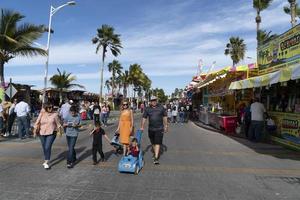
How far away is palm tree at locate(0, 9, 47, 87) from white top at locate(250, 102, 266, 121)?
946 centimetres

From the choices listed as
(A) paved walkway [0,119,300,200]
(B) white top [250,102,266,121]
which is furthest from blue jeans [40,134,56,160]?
(B) white top [250,102,266,121]

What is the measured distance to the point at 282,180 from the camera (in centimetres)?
837

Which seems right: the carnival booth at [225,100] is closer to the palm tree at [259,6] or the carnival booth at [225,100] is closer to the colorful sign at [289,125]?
Answer: the colorful sign at [289,125]

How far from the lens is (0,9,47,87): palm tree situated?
18.1 metres

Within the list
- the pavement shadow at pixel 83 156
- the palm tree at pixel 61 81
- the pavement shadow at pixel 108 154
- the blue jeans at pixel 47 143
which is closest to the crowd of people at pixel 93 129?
the blue jeans at pixel 47 143

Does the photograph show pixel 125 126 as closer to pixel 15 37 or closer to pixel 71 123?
pixel 71 123

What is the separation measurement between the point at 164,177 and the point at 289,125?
733 cm

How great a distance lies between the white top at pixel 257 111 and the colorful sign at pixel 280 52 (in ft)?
6.03

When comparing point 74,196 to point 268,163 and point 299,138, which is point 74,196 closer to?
point 268,163

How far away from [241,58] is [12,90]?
4580 cm

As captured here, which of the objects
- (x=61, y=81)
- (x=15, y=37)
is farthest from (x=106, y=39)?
(x=15, y=37)

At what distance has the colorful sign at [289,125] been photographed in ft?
43.6

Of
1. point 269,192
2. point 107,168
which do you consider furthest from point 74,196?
point 269,192

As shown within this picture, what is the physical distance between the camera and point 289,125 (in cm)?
1415
